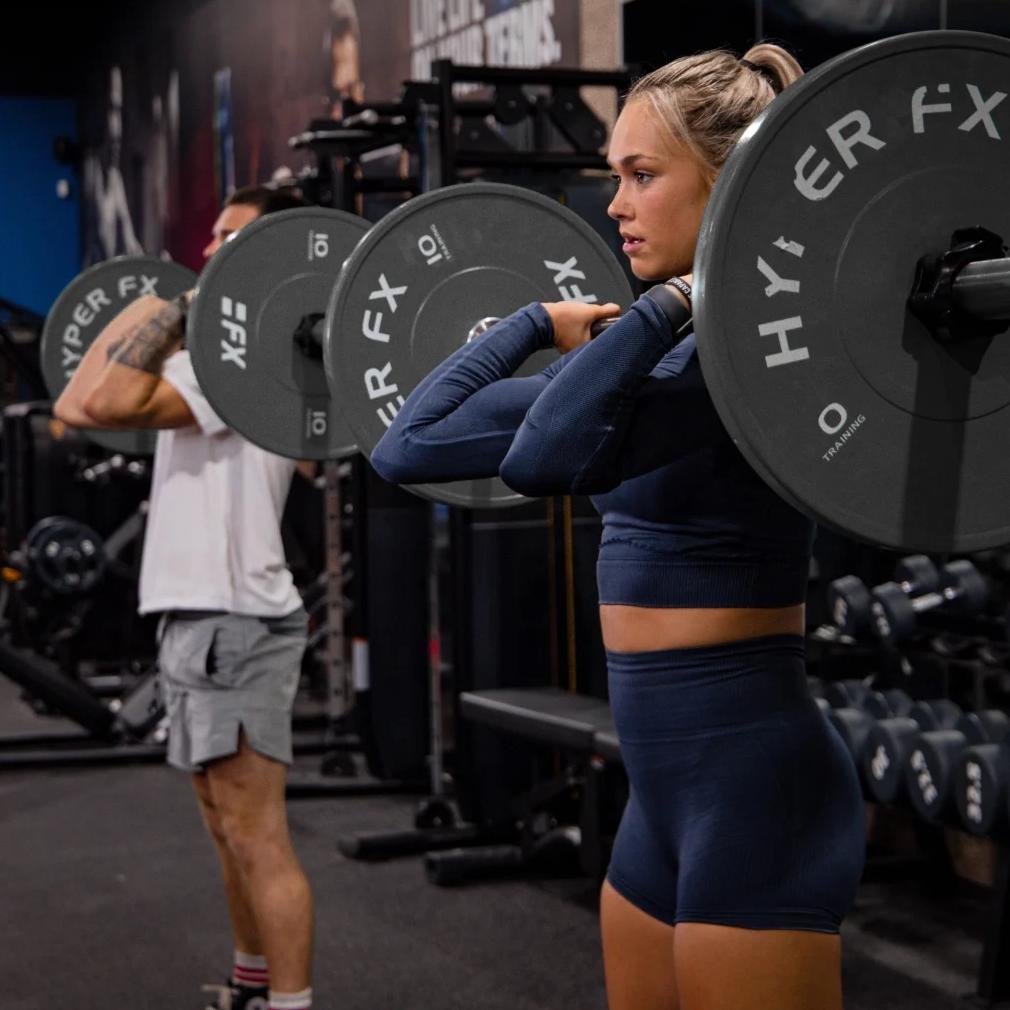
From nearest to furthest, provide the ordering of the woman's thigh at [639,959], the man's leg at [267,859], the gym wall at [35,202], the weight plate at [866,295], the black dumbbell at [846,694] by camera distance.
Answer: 1. the weight plate at [866,295]
2. the woman's thigh at [639,959]
3. the man's leg at [267,859]
4. the black dumbbell at [846,694]
5. the gym wall at [35,202]

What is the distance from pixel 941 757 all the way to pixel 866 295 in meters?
2.47

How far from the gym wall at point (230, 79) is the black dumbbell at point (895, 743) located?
261cm

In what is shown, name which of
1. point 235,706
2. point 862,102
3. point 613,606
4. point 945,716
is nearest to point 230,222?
point 235,706

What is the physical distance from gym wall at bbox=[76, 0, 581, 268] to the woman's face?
155 inches

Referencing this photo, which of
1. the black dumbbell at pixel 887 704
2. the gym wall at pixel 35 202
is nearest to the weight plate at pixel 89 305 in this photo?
the black dumbbell at pixel 887 704

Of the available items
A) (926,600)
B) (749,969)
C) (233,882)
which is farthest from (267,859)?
(926,600)

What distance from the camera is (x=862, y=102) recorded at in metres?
1.17

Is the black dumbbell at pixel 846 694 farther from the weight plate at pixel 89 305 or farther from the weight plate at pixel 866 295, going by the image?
the weight plate at pixel 866 295

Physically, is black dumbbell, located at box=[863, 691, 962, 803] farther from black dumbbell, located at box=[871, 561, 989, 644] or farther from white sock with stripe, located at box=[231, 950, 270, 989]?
white sock with stripe, located at box=[231, 950, 270, 989]

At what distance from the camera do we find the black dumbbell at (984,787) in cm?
326

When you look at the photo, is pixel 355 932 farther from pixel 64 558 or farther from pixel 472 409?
pixel 64 558

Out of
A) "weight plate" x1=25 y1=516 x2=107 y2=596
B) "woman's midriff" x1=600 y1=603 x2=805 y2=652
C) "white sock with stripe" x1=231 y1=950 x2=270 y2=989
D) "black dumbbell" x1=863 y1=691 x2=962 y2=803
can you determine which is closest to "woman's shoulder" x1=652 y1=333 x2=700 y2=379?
"woman's midriff" x1=600 y1=603 x2=805 y2=652

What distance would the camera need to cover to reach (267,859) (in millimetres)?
2600

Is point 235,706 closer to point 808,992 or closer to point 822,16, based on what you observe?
point 808,992
